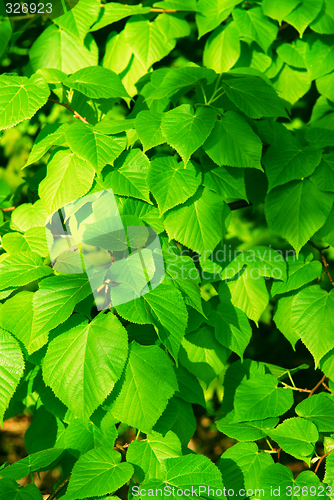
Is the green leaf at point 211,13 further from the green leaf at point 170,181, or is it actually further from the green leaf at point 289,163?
the green leaf at point 170,181

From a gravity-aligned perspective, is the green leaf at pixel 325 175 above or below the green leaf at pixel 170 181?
below

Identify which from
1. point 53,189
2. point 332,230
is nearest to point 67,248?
point 53,189

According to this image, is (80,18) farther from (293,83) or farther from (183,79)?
(293,83)

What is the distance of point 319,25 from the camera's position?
6.27ft

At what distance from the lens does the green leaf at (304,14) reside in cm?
185

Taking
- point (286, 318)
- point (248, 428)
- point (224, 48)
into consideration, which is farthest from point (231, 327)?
point (224, 48)

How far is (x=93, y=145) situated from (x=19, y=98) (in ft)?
1.01

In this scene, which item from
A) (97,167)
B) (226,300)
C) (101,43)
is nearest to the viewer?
(97,167)

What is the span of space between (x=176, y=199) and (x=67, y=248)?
1.48 ft

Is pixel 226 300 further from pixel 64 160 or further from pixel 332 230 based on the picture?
pixel 64 160

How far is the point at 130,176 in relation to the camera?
1409 millimetres

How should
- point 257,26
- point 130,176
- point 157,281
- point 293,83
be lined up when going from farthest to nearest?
point 293,83
point 257,26
point 130,176
point 157,281

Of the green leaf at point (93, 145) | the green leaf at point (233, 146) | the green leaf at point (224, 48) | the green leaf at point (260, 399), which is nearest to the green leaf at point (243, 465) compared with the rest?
the green leaf at point (260, 399)

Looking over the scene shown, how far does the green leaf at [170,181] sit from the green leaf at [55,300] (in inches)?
14.3
